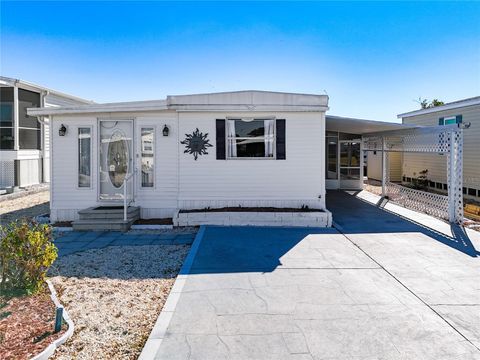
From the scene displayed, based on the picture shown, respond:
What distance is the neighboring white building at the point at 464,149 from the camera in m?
12.5

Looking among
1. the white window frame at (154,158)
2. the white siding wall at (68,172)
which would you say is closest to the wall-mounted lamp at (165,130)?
the white window frame at (154,158)

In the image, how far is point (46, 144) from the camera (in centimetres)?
1559

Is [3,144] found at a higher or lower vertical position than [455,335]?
higher

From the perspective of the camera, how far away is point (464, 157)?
13.2 metres

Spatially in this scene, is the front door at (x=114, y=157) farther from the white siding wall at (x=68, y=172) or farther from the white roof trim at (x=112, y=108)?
the white roof trim at (x=112, y=108)

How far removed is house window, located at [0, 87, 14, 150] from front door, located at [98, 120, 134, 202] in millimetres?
7777

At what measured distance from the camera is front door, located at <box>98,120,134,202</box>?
8523mm

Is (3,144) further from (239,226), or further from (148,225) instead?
(239,226)

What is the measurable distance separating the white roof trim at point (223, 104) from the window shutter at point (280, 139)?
388 mm

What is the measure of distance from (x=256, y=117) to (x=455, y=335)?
20.2 ft

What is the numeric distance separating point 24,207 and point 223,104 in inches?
291

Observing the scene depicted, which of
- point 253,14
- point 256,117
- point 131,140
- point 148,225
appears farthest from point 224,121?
point 253,14

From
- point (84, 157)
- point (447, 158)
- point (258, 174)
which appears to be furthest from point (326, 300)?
point (84, 157)

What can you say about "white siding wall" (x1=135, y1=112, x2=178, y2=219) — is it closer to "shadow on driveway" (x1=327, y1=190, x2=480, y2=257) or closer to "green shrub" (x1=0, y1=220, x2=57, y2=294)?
"shadow on driveway" (x1=327, y1=190, x2=480, y2=257)
